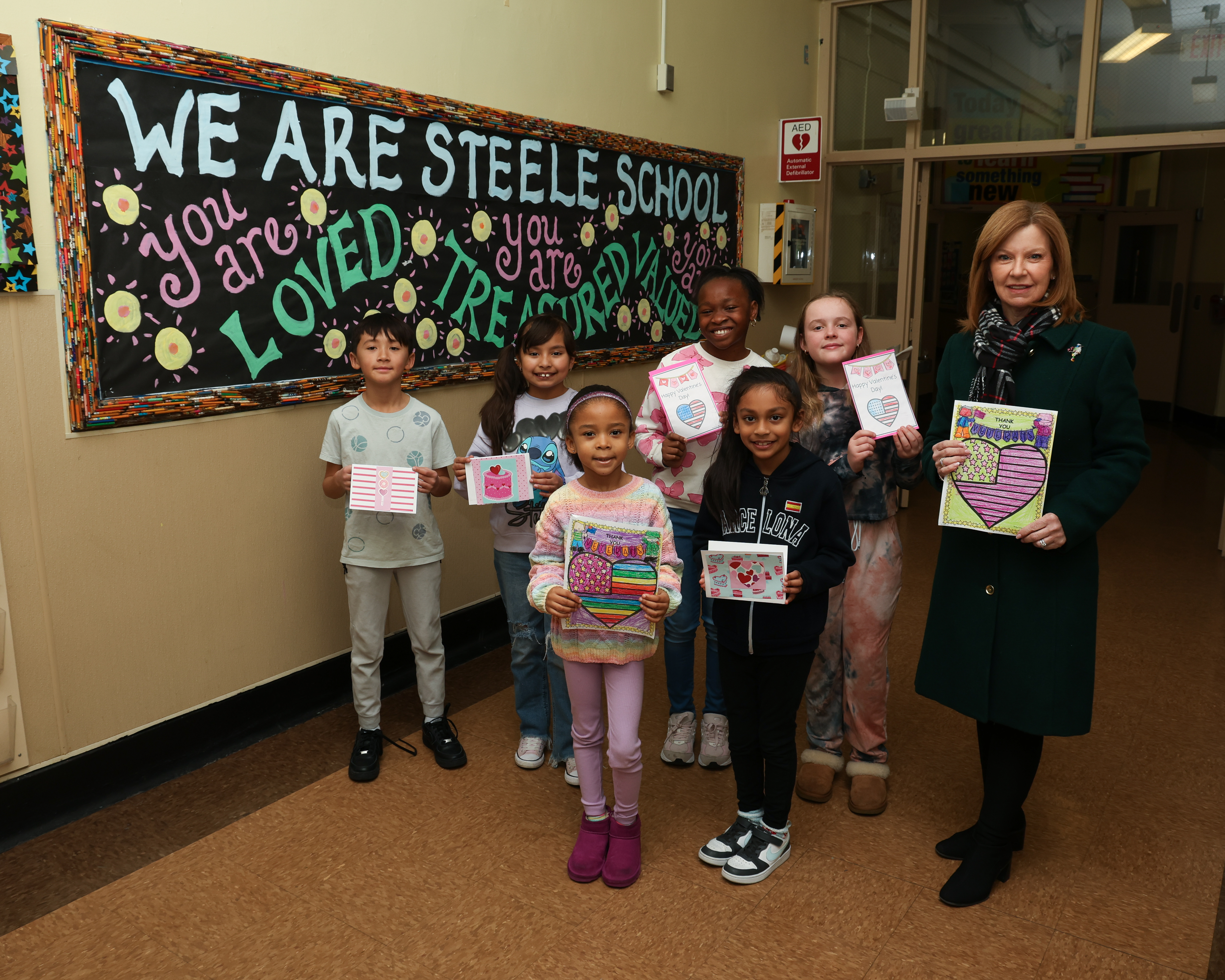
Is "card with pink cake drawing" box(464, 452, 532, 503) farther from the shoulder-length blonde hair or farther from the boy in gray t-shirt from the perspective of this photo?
the shoulder-length blonde hair

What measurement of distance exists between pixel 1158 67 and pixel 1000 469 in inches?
164

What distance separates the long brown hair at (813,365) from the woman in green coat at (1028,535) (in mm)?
317

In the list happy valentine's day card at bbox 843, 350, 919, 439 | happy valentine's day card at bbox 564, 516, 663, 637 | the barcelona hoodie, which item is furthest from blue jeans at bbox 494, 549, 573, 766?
happy valentine's day card at bbox 843, 350, 919, 439

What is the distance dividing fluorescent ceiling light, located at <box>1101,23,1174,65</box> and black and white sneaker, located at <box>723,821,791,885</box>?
4784 millimetres

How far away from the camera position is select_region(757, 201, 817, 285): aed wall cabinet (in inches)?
219

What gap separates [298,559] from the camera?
322 cm


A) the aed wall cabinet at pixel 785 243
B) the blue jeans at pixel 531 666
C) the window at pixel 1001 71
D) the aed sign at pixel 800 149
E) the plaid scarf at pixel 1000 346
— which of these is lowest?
the blue jeans at pixel 531 666

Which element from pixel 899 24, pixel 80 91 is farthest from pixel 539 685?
pixel 899 24

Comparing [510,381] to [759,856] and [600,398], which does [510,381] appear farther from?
[759,856]

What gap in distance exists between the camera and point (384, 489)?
8.63ft

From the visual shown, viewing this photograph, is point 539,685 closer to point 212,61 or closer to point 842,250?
point 212,61

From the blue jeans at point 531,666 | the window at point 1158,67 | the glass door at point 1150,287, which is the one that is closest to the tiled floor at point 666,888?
the blue jeans at point 531,666

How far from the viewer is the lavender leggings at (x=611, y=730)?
2.32m

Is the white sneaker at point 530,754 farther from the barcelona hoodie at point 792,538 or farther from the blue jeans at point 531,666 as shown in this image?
the barcelona hoodie at point 792,538
